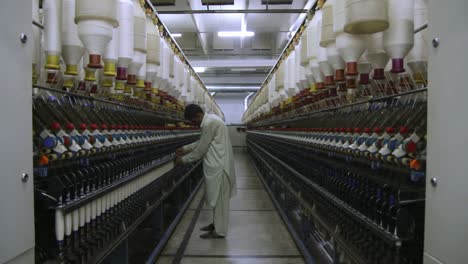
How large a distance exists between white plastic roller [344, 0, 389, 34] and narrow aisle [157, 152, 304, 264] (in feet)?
8.54

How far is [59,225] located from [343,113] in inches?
77.7

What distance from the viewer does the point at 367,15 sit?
64.7 inches

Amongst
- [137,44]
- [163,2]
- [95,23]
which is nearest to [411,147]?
[95,23]

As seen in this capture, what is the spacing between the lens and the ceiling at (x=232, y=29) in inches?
291

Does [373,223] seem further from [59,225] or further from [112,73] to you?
[112,73]

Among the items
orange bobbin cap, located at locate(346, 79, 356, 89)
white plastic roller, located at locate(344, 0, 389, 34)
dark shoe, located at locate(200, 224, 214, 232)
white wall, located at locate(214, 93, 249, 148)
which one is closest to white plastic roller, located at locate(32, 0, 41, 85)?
white plastic roller, located at locate(344, 0, 389, 34)

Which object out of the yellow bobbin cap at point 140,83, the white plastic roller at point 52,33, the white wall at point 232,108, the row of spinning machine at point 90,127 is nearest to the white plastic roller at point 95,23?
the row of spinning machine at point 90,127

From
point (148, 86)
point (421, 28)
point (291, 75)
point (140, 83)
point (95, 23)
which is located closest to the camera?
point (421, 28)

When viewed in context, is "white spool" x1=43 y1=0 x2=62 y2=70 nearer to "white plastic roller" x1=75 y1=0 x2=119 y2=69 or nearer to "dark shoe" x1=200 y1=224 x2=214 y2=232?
"white plastic roller" x1=75 y1=0 x2=119 y2=69

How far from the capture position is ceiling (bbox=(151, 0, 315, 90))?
7.39m

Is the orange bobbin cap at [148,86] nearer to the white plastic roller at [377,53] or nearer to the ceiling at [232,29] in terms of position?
the white plastic roller at [377,53]

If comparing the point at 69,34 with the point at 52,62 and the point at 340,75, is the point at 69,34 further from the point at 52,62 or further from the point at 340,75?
the point at 340,75

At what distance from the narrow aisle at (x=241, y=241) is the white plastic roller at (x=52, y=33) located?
2.38m

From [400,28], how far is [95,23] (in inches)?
54.4
